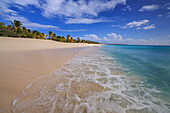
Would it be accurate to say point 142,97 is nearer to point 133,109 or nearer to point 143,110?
point 143,110

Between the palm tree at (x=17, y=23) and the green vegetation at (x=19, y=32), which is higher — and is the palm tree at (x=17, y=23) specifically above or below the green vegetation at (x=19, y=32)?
above

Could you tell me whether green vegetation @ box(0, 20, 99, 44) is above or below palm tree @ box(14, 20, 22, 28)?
below

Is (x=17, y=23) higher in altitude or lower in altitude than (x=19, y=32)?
higher

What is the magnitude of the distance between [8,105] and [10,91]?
78 centimetres

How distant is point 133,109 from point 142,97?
1.04 metres

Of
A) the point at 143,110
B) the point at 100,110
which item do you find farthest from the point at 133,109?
the point at 100,110

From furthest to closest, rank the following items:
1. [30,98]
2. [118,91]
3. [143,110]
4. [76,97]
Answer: [118,91] < [76,97] < [30,98] < [143,110]

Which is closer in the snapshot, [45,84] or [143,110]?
[143,110]

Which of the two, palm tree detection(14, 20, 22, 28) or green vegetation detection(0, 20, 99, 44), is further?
palm tree detection(14, 20, 22, 28)

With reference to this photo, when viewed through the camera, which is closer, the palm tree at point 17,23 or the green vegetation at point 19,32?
the green vegetation at point 19,32

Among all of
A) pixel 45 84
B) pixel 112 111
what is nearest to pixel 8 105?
pixel 45 84

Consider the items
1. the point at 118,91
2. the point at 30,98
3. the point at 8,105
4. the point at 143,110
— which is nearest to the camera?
the point at 8,105

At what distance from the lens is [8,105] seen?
2049mm

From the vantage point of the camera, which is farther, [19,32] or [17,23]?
[17,23]
